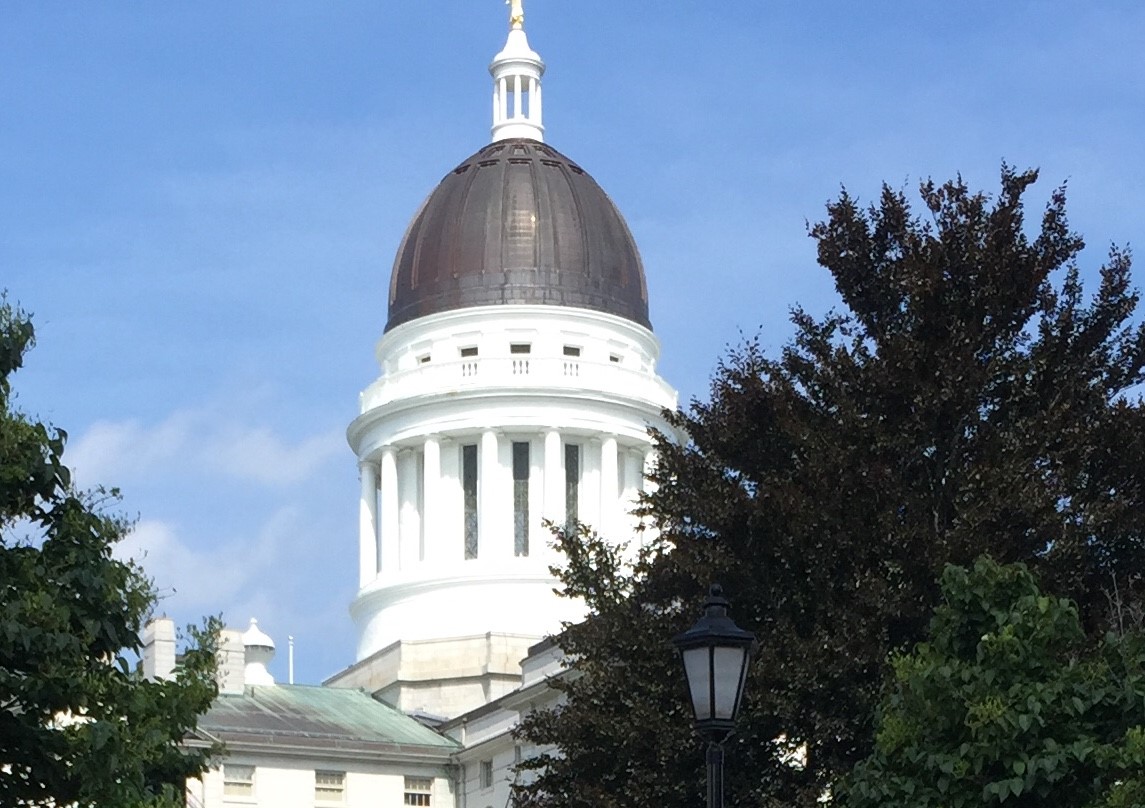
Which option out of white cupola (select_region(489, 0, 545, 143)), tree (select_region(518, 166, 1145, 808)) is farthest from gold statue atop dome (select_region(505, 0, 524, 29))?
tree (select_region(518, 166, 1145, 808))

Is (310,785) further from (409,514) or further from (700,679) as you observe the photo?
(700,679)

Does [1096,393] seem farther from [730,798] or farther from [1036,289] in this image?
[730,798]

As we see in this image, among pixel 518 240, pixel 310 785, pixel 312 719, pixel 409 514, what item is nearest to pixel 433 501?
pixel 409 514

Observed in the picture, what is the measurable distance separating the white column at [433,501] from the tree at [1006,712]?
2793 inches

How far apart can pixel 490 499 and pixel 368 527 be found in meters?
6.17

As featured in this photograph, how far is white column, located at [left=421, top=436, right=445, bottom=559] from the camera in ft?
335

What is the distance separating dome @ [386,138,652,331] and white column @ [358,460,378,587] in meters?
6.53

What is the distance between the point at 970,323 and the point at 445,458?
61.2m

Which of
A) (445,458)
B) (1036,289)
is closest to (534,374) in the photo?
(445,458)

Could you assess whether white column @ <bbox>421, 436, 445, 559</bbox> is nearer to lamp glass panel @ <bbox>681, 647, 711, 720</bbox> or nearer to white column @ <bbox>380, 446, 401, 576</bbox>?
white column @ <bbox>380, 446, 401, 576</bbox>

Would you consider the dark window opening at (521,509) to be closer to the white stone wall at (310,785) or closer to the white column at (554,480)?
the white column at (554,480)

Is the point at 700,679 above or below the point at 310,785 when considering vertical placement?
below

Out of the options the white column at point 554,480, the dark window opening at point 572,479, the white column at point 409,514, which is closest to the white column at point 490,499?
the white column at point 554,480

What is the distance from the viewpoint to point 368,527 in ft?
344
